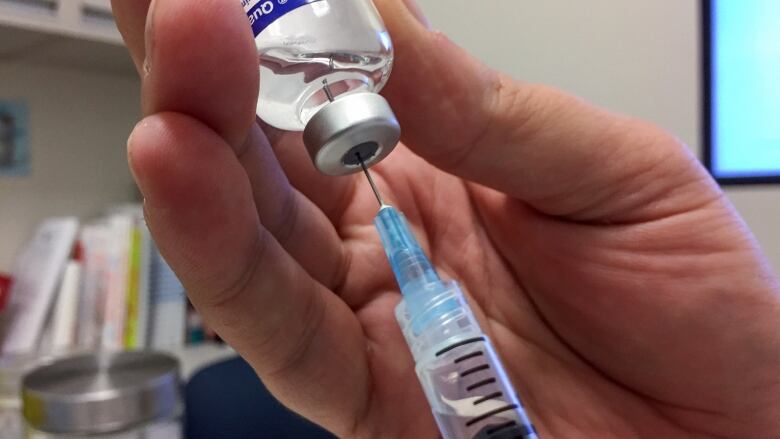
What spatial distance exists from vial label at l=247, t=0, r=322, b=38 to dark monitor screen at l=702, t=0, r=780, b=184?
691 mm

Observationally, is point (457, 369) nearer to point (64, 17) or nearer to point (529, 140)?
point (529, 140)

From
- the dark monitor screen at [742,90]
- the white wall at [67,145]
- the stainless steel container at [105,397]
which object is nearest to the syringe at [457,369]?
the stainless steel container at [105,397]

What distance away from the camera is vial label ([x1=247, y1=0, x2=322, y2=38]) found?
0.28 metres

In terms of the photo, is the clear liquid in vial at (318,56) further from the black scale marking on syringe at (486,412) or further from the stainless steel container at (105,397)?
the stainless steel container at (105,397)

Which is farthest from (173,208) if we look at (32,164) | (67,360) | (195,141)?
(32,164)

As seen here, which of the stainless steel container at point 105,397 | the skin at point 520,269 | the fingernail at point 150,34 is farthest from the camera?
the stainless steel container at point 105,397

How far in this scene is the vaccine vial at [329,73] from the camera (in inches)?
11.1

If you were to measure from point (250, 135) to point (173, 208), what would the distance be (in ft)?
0.23

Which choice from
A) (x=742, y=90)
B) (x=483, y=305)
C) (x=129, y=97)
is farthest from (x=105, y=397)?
(x=742, y=90)

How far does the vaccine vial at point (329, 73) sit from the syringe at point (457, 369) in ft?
0.13

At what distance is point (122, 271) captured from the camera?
93cm

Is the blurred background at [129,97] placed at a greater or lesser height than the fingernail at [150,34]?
lesser

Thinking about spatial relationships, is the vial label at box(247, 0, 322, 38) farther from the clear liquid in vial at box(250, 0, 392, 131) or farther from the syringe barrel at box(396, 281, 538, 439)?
the syringe barrel at box(396, 281, 538, 439)

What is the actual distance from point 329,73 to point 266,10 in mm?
41
